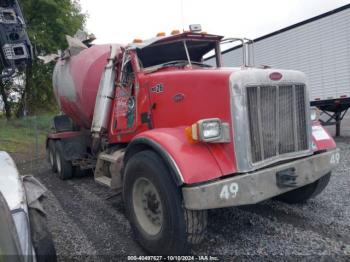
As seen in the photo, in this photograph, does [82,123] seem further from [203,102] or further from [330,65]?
[330,65]

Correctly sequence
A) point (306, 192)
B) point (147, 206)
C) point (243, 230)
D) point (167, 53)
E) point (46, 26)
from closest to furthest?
point (147, 206) → point (243, 230) → point (306, 192) → point (167, 53) → point (46, 26)

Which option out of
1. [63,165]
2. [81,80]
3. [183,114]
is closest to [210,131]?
[183,114]

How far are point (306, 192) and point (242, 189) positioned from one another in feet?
6.84

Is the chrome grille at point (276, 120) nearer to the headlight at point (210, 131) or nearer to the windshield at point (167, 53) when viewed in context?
the headlight at point (210, 131)

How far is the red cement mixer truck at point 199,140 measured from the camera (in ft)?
12.3

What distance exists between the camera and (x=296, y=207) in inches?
215

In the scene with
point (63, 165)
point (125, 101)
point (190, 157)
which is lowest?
point (63, 165)

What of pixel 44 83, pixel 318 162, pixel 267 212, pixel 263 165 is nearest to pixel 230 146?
pixel 263 165

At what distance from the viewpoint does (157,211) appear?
13.8 ft

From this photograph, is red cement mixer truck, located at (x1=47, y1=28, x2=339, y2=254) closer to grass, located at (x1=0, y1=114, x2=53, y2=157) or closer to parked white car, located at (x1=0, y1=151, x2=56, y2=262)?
parked white car, located at (x1=0, y1=151, x2=56, y2=262)

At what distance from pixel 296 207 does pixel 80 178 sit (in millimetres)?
5214

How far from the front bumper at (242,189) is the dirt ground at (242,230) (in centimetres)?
65

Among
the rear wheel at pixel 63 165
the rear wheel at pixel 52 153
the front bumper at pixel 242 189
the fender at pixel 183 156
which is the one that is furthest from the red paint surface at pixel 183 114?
the rear wheel at pixel 52 153

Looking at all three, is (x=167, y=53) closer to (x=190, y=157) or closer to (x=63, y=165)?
(x=190, y=157)
